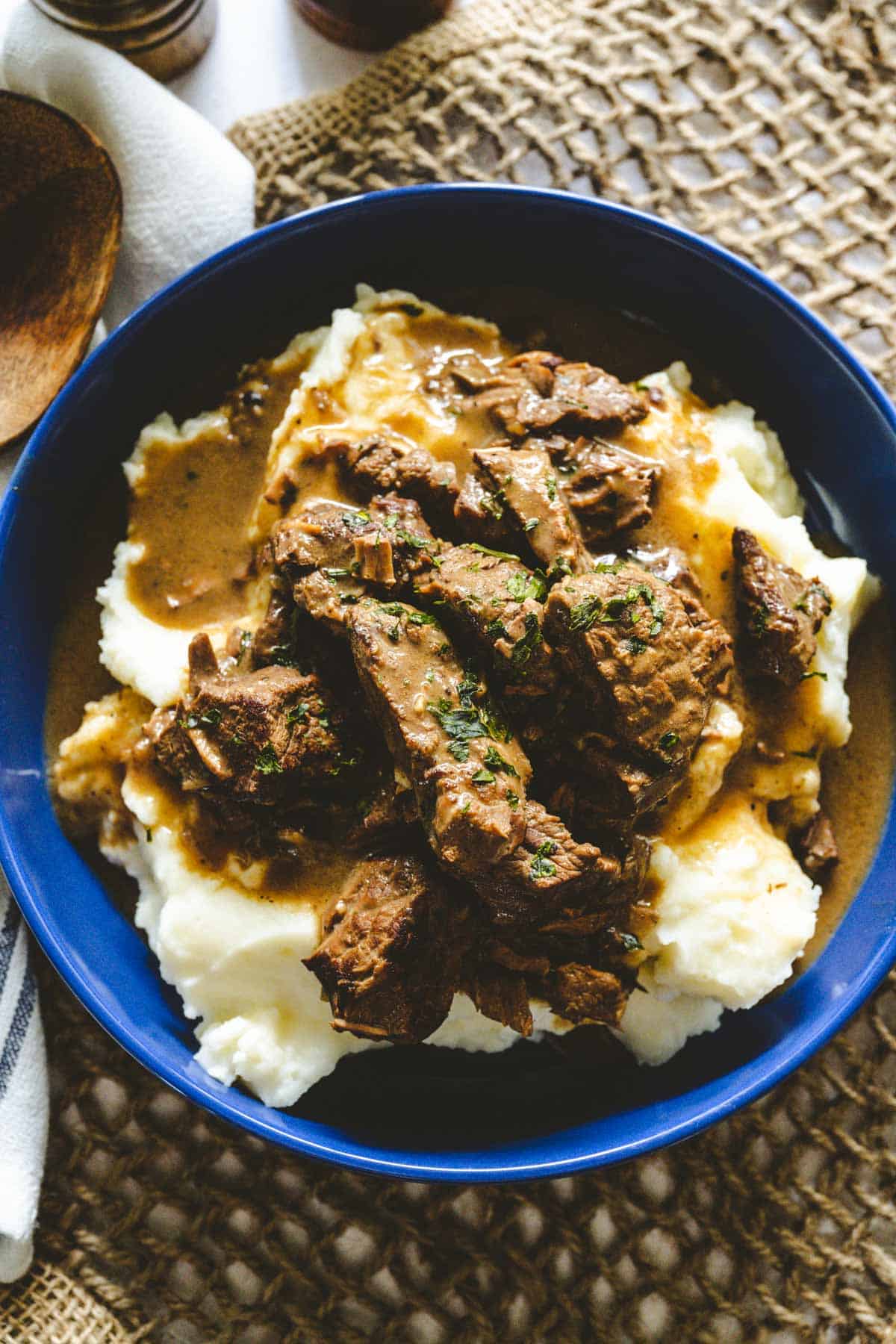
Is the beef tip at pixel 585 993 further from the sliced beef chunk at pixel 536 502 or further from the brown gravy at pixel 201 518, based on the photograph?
the brown gravy at pixel 201 518

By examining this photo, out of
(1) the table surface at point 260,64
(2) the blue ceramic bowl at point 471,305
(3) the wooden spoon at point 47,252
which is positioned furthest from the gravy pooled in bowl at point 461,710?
(1) the table surface at point 260,64

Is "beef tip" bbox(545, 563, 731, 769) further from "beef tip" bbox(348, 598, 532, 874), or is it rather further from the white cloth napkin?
the white cloth napkin

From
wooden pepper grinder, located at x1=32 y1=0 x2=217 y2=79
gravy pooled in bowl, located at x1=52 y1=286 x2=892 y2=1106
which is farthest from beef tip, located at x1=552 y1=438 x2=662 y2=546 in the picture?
wooden pepper grinder, located at x1=32 y1=0 x2=217 y2=79

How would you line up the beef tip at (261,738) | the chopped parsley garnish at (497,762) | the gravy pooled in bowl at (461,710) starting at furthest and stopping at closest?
the beef tip at (261,738), the gravy pooled in bowl at (461,710), the chopped parsley garnish at (497,762)

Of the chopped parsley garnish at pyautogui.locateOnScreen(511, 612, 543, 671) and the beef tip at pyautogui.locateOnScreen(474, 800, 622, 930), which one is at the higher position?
the chopped parsley garnish at pyautogui.locateOnScreen(511, 612, 543, 671)

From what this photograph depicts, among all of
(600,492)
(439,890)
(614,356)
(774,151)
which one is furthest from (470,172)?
(439,890)

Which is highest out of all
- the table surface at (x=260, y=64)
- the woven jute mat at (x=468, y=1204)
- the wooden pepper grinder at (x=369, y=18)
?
the wooden pepper grinder at (x=369, y=18)
